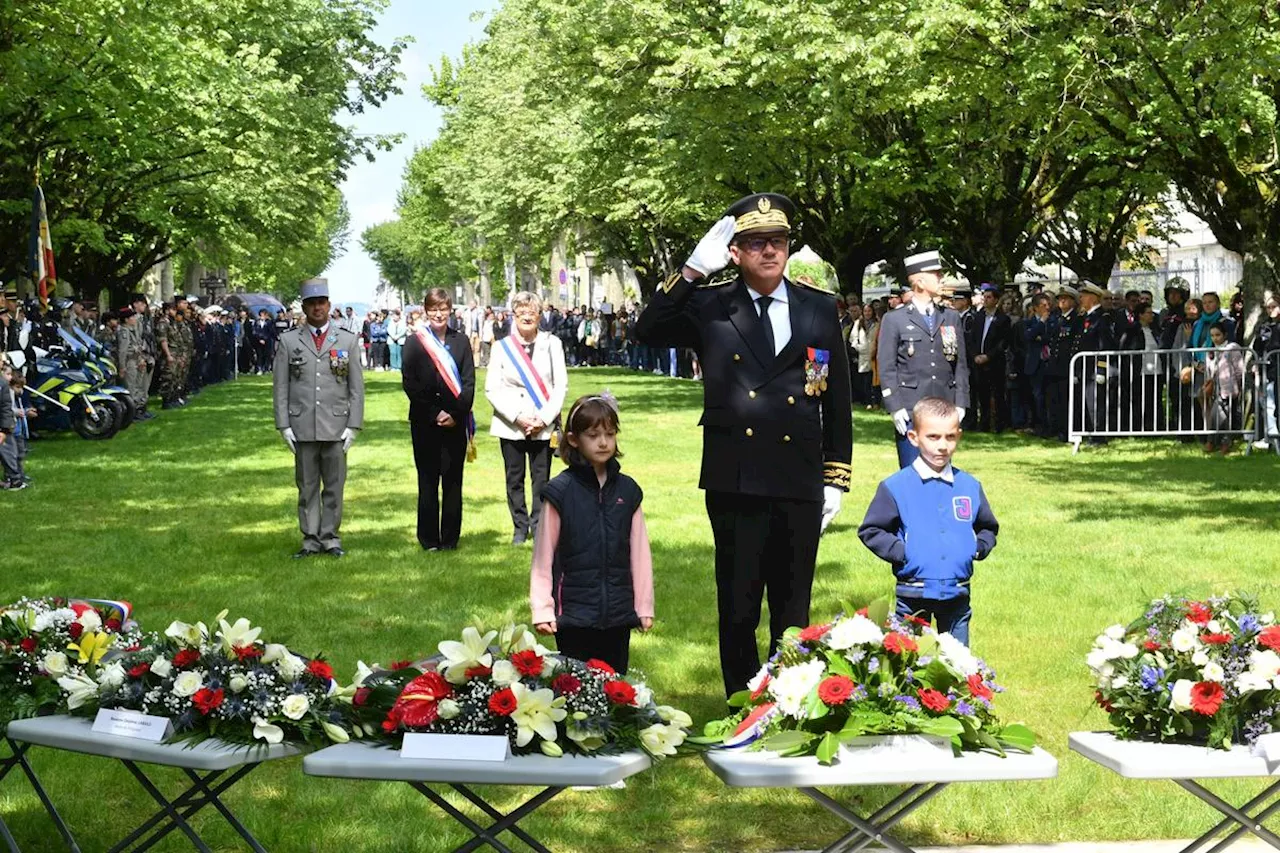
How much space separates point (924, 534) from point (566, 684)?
2609 millimetres

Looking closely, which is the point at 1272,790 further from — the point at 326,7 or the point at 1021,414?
the point at 326,7

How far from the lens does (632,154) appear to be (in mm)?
41688

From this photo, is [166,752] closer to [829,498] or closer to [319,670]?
[319,670]

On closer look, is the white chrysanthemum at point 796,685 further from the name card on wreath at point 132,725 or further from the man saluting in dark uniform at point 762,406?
the man saluting in dark uniform at point 762,406

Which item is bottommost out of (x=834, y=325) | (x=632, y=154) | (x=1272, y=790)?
(x=1272, y=790)

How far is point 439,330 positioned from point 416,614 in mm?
3695

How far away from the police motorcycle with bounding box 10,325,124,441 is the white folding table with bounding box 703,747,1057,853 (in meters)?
23.0

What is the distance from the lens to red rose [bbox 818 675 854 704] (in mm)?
4851

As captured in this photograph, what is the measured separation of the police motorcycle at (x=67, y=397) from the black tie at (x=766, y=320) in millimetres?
20837

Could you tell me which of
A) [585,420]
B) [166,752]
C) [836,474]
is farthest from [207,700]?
[836,474]

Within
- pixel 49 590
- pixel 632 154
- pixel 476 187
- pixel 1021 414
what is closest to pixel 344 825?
pixel 49 590

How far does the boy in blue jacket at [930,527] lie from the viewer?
7.18 metres

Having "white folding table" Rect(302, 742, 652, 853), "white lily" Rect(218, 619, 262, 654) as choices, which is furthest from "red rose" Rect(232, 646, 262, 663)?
"white folding table" Rect(302, 742, 652, 853)

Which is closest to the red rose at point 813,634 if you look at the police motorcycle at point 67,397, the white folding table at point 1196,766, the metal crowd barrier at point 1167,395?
the white folding table at point 1196,766
